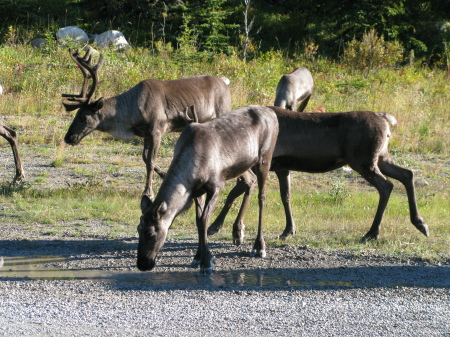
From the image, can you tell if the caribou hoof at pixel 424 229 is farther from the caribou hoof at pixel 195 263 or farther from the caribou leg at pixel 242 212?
the caribou hoof at pixel 195 263

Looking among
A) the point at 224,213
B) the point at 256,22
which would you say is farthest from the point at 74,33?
the point at 224,213

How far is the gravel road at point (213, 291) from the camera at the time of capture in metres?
5.80

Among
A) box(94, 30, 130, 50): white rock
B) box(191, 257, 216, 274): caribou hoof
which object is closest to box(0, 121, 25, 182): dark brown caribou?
box(191, 257, 216, 274): caribou hoof

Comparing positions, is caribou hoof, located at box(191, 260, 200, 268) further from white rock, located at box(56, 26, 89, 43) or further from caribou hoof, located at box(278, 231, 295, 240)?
white rock, located at box(56, 26, 89, 43)

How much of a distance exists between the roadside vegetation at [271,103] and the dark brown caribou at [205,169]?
1.44 metres

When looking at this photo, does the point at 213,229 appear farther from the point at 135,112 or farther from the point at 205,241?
the point at 135,112

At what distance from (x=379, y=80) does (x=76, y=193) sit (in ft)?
38.3

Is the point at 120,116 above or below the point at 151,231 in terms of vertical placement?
below

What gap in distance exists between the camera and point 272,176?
13.7 metres

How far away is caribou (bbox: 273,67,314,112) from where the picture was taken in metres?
13.7

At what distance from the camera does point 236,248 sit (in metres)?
8.98

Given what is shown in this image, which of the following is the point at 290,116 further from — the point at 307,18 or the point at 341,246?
the point at 307,18

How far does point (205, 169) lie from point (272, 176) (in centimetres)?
616

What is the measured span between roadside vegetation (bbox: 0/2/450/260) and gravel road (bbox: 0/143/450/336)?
77 centimetres
